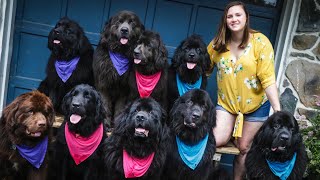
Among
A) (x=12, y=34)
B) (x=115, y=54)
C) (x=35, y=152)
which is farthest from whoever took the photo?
(x=12, y=34)

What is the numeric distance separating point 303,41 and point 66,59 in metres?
3.03

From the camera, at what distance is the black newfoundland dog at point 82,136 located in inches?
172

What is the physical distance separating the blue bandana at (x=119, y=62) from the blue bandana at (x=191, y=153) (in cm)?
113

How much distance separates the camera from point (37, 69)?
20.0 feet

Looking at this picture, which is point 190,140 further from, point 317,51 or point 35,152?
point 317,51

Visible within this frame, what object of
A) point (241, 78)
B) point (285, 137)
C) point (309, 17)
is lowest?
point (285, 137)

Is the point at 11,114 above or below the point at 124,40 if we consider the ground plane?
below

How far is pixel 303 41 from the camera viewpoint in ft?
18.7

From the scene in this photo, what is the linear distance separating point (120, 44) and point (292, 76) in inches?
91.8

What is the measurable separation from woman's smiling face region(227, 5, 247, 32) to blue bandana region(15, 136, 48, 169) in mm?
2418

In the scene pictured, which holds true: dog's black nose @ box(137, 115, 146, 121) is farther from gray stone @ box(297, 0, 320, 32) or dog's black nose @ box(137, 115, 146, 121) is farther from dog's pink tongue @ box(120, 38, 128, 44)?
gray stone @ box(297, 0, 320, 32)

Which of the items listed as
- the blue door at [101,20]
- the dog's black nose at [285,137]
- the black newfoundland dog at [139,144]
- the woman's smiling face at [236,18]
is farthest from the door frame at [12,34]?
the black newfoundland dog at [139,144]

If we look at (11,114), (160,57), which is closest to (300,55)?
(160,57)

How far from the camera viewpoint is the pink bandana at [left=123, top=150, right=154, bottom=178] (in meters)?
4.21
